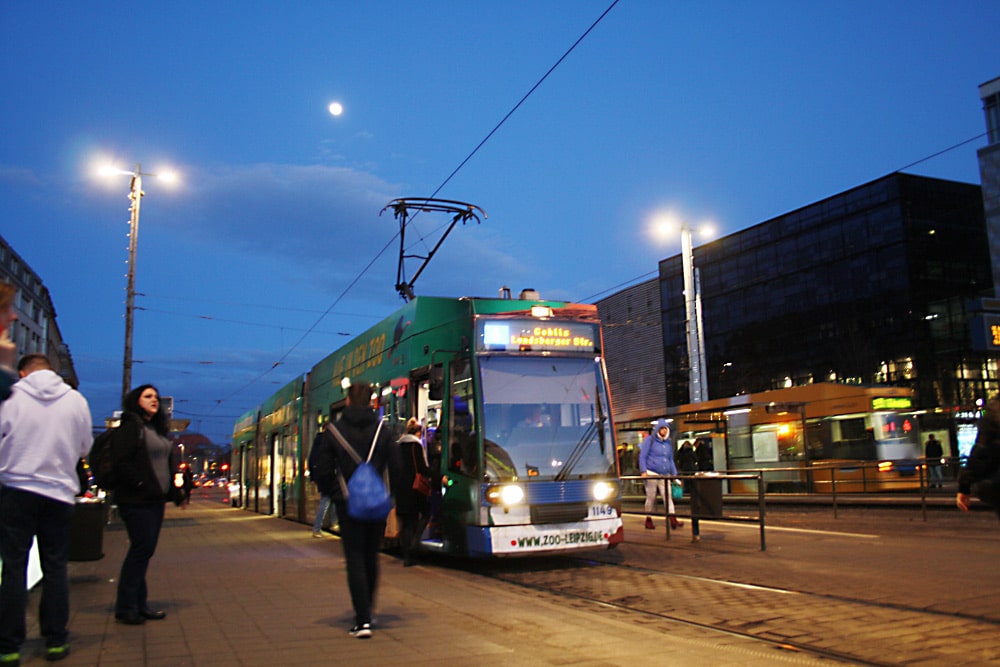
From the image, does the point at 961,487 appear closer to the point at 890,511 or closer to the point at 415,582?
the point at 415,582

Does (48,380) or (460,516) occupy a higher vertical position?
(48,380)

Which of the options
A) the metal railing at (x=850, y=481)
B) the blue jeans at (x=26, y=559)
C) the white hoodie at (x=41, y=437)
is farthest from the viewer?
the metal railing at (x=850, y=481)

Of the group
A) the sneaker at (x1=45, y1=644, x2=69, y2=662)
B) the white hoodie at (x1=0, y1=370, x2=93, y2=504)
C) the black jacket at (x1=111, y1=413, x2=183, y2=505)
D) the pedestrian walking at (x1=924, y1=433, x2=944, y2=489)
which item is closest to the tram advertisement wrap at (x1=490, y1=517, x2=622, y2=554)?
the black jacket at (x1=111, y1=413, x2=183, y2=505)

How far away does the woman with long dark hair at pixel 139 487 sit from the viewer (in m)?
6.33

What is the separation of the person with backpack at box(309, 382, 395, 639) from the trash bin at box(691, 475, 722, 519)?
668cm

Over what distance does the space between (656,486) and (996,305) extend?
7.46m


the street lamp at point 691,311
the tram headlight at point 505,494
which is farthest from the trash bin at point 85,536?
the street lamp at point 691,311

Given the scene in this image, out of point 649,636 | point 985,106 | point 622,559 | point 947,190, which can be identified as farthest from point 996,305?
point 985,106

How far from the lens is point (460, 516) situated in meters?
9.95

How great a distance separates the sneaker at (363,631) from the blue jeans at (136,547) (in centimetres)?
159

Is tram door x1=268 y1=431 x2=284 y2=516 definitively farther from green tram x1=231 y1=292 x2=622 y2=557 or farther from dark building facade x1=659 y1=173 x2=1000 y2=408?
dark building facade x1=659 y1=173 x2=1000 y2=408

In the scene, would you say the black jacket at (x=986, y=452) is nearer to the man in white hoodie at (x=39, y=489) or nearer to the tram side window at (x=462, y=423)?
the man in white hoodie at (x=39, y=489)

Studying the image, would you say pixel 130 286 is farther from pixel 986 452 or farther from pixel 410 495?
pixel 986 452

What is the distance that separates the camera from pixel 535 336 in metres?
10.5
